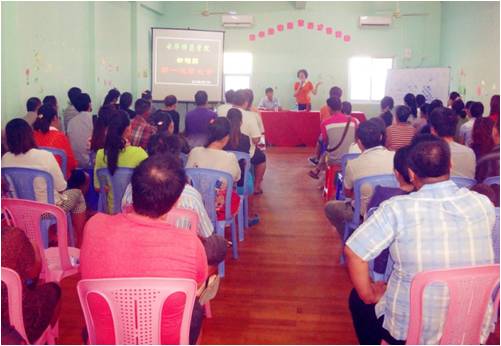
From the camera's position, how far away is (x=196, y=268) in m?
1.84

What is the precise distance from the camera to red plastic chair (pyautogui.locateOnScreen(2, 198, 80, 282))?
2625 millimetres

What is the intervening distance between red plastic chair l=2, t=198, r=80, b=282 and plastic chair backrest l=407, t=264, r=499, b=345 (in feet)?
5.41

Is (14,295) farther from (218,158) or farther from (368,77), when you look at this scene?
(368,77)

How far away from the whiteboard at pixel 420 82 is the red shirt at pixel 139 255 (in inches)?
366

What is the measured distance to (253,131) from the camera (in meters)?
5.41

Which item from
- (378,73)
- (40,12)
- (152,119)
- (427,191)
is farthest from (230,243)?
(378,73)

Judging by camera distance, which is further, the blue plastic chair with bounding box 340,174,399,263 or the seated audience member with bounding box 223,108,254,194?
the seated audience member with bounding box 223,108,254,194

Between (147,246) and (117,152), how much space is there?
186 cm

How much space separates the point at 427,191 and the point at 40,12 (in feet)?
18.1

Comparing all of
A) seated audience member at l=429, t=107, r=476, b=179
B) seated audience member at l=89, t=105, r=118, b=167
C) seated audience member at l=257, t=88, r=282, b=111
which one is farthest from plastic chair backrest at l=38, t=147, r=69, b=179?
seated audience member at l=257, t=88, r=282, b=111

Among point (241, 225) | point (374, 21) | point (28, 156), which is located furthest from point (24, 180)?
point (374, 21)

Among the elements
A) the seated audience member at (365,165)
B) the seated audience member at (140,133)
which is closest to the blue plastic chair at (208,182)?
the seated audience member at (365,165)

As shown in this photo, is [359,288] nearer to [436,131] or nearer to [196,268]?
[196,268]

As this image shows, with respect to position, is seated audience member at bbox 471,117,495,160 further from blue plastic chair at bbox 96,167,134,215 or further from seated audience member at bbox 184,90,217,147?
seated audience member at bbox 184,90,217,147
